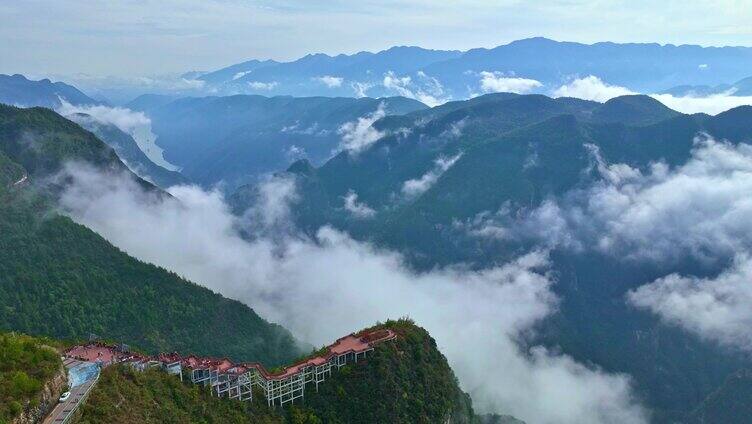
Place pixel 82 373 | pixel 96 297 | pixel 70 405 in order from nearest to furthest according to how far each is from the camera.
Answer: pixel 70 405 → pixel 82 373 → pixel 96 297

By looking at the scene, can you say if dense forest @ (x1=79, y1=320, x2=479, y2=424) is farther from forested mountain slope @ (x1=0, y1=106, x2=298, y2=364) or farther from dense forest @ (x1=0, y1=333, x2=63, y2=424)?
forested mountain slope @ (x1=0, y1=106, x2=298, y2=364)

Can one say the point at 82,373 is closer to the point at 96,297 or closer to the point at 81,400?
the point at 81,400

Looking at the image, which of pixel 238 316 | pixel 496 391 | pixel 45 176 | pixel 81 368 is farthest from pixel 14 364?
pixel 496 391

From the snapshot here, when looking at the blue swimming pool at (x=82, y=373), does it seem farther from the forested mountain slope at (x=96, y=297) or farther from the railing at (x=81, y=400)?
the forested mountain slope at (x=96, y=297)

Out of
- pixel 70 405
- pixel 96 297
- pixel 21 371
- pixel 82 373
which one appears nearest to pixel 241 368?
pixel 82 373

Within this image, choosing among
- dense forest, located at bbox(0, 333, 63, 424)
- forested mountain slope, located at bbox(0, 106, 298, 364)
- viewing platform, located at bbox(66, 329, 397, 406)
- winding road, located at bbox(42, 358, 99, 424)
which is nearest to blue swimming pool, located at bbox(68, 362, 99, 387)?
winding road, located at bbox(42, 358, 99, 424)
